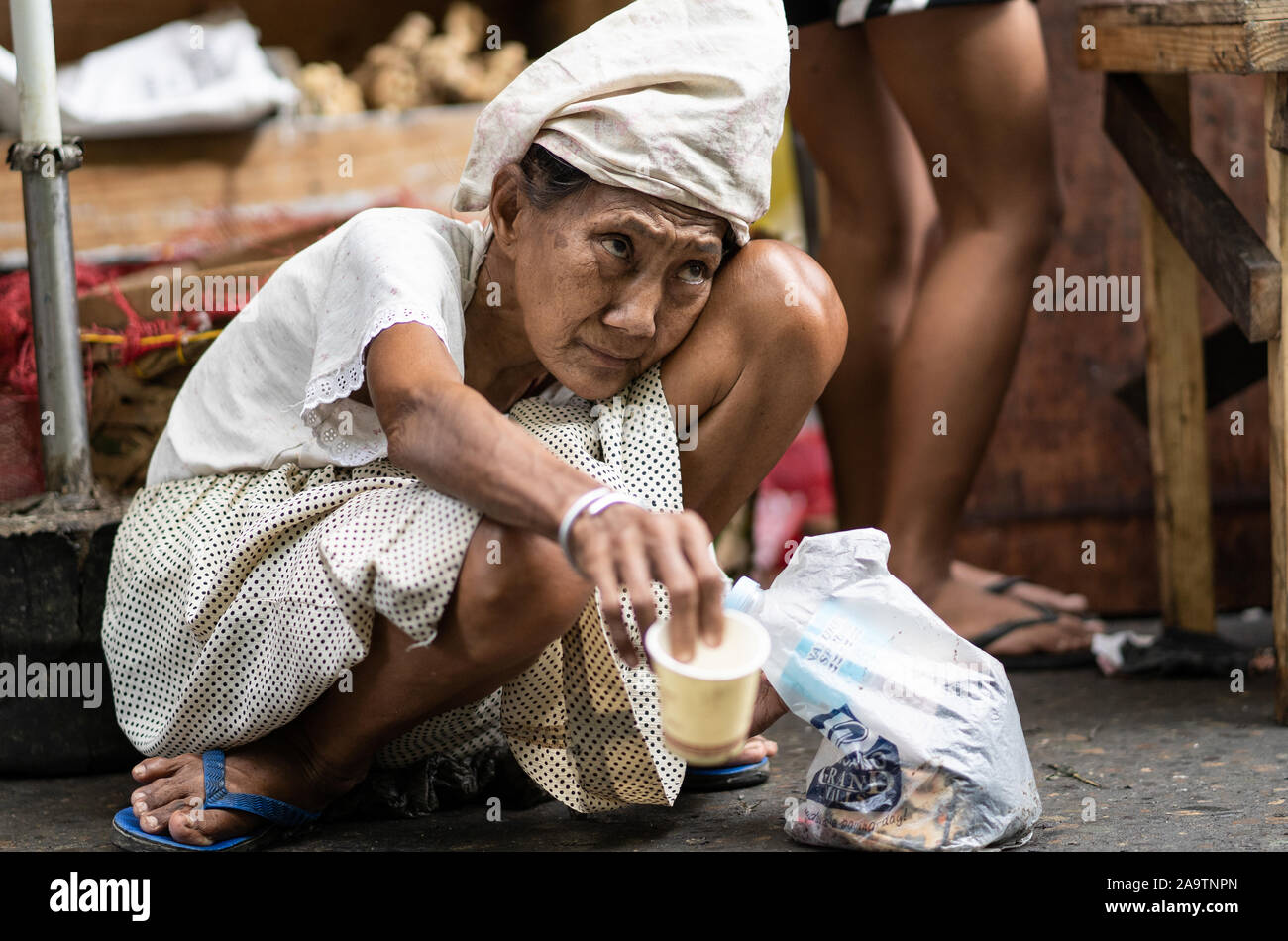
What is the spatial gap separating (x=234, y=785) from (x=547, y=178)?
81 cm

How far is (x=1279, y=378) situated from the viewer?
1.99 m

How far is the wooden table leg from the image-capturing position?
247 cm

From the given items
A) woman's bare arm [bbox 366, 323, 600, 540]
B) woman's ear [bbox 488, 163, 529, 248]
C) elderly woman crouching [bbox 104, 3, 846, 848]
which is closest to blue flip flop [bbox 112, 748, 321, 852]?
elderly woman crouching [bbox 104, 3, 846, 848]

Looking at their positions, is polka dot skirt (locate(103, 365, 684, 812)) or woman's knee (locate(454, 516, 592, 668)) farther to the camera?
polka dot skirt (locate(103, 365, 684, 812))

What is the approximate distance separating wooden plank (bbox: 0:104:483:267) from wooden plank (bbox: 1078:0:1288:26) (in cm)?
137

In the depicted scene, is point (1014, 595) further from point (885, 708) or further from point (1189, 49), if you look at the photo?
point (885, 708)

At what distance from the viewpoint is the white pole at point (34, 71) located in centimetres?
206

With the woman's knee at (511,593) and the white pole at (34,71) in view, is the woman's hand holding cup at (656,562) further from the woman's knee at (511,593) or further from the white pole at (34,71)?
the white pole at (34,71)

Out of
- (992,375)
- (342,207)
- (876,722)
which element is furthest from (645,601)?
(342,207)

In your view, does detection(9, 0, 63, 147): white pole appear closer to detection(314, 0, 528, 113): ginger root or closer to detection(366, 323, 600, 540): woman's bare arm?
detection(366, 323, 600, 540): woman's bare arm

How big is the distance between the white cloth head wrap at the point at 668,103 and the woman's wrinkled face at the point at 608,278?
0.10ft

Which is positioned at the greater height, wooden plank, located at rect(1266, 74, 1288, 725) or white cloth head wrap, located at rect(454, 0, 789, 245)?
white cloth head wrap, located at rect(454, 0, 789, 245)

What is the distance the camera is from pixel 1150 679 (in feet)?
7.91
